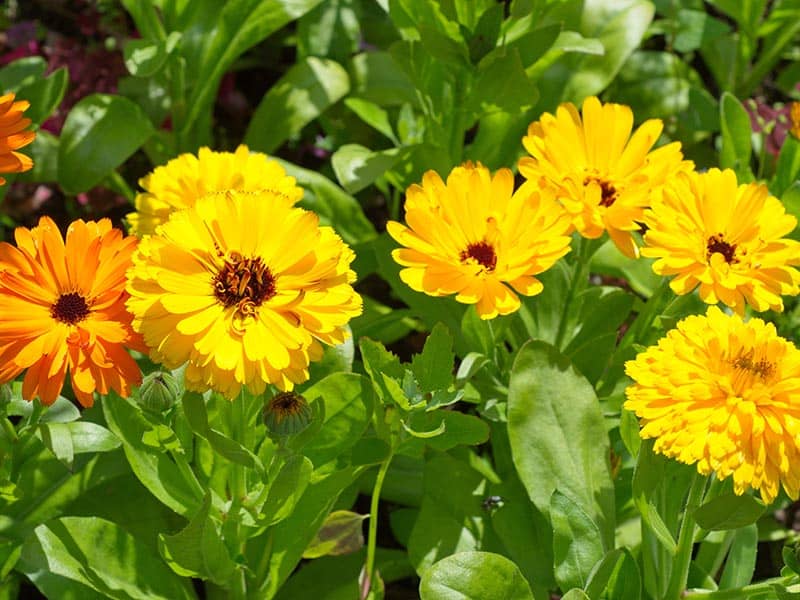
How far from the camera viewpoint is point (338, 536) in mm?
1468

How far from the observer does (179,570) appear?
1.34m

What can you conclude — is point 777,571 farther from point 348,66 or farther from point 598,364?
point 348,66

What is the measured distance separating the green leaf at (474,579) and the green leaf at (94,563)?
1.29ft

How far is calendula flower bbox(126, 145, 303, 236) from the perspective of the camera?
4.70 feet

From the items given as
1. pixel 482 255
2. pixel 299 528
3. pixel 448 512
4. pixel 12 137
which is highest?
pixel 12 137

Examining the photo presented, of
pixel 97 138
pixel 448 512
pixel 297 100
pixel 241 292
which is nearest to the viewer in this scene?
pixel 241 292

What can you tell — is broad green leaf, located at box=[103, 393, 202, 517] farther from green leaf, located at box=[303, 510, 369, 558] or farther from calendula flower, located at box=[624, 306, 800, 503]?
calendula flower, located at box=[624, 306, 800, 503]

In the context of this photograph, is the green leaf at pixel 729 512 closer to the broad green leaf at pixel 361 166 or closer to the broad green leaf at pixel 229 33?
the broad green leaf at pixel 361 166

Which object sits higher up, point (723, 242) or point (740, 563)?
point (723, 242)

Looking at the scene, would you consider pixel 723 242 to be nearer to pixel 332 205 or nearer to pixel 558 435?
pixel 558 435

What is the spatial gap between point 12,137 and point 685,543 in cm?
99

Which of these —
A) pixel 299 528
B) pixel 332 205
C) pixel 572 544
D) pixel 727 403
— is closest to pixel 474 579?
pixel 572 544

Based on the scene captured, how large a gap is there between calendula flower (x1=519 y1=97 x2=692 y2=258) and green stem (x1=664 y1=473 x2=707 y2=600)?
0.34 metres

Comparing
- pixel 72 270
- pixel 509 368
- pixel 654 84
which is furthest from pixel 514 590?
pixel 654 84
